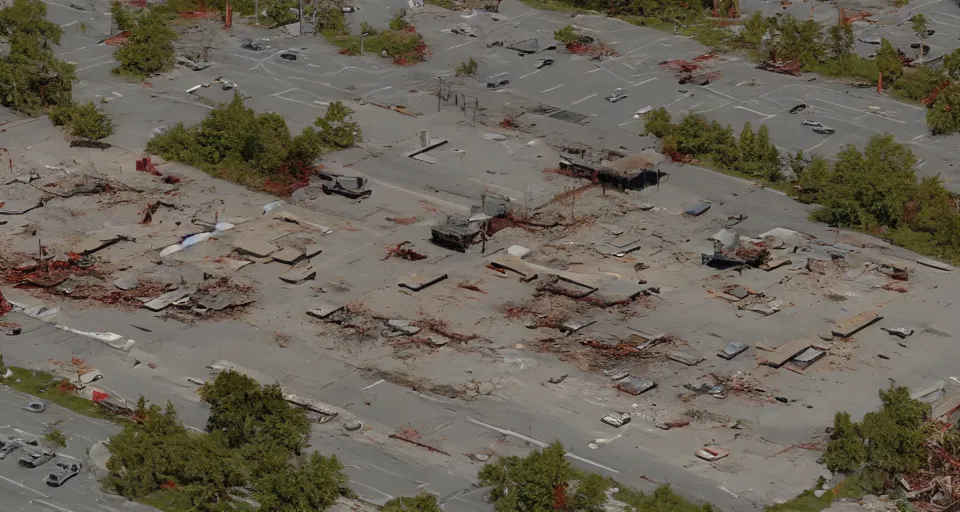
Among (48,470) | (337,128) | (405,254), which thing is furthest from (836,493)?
(337,128)

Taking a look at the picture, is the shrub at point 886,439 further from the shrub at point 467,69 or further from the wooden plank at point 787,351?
the shrub at point 467,69

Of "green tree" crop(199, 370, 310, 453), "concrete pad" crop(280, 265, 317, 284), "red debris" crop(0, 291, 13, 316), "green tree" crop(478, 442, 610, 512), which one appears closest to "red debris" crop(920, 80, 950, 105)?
"concrete pad" crop(280, 265, 317, 284)

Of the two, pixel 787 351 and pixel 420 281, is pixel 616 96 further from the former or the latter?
pixel 787 351

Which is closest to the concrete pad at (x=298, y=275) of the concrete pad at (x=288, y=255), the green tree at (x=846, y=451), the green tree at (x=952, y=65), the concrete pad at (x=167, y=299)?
the concrete pad at (x=288, y=255)

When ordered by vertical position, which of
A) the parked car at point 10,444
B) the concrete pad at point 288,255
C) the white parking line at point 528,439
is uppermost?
the white parking line at point 528,439

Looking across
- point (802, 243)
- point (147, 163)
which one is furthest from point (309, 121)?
point (802, 243)

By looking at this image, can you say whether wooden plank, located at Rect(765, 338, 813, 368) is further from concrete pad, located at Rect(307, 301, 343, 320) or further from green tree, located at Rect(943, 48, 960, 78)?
green tree, located at Rect(943, 48, 960, 78)
